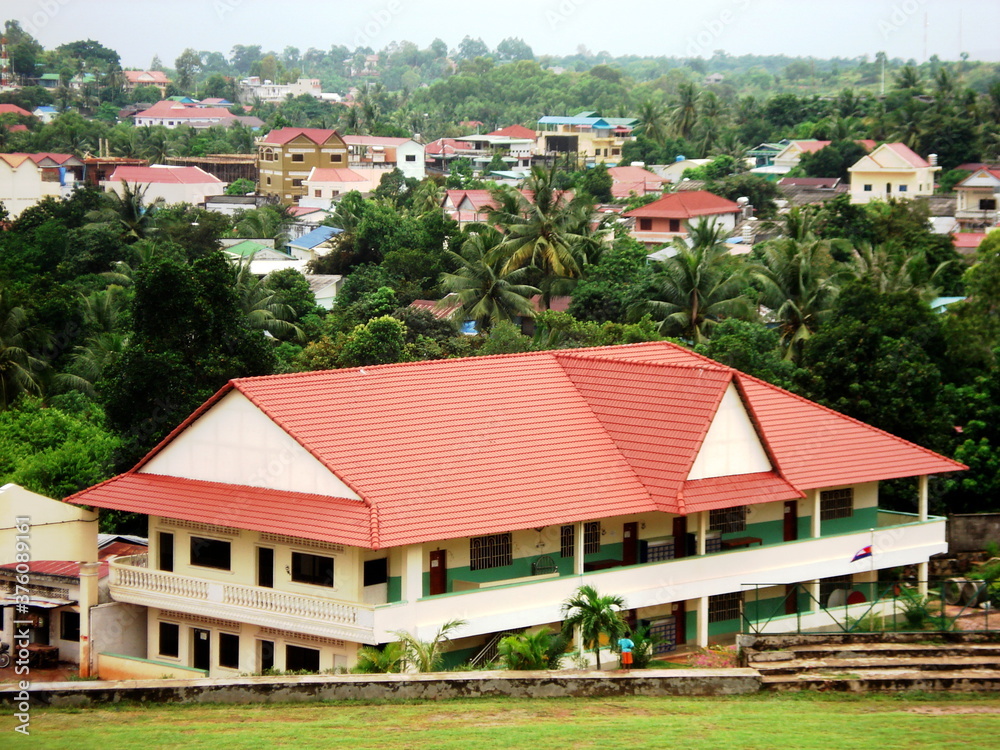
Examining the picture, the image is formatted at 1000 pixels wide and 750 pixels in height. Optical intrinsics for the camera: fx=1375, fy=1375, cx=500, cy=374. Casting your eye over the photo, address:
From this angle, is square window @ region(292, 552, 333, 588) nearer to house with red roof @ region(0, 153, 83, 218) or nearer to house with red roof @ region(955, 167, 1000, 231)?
house with red roof @ region(955, 167, 1000, 231)

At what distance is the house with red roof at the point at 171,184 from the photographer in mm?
96062

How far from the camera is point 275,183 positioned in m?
107

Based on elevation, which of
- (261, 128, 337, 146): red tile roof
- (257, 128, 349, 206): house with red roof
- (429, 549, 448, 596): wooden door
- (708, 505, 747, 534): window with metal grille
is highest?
(261, 128, 337, 146): red tile roof

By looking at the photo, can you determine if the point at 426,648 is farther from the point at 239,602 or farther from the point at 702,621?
the point at 702,621

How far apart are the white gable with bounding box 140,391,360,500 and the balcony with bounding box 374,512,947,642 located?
2200 mm

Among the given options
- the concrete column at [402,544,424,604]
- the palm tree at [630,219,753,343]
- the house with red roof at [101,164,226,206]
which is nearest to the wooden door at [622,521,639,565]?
the concrete column at [402,544,424,604]

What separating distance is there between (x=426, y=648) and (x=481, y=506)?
9.09 ft

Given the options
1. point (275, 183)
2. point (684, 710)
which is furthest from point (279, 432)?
point (275, 183)

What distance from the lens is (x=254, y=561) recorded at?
22594mm

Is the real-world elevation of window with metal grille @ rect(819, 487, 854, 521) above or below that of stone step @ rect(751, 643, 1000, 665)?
above

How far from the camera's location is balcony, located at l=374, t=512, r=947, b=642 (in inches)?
832

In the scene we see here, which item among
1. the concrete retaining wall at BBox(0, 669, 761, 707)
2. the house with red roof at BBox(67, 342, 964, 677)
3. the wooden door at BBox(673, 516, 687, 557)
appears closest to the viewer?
the concrete retaining wall at BBox(0, 669, 761, 707)

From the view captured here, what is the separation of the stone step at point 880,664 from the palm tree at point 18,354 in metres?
27.9

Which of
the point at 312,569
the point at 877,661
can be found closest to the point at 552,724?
the point at 877,661
